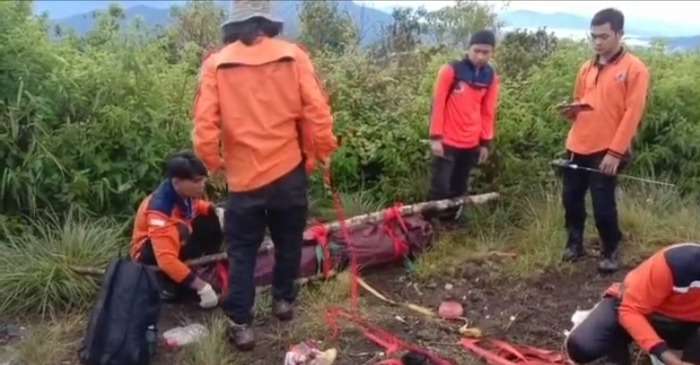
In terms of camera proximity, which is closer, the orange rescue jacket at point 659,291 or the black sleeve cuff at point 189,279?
the orange rescue jacket at point 659,291

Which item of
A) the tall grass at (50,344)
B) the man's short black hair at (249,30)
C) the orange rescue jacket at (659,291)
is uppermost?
the man's short black hair at (249,30)

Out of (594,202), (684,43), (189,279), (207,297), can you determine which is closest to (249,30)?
(189,279)

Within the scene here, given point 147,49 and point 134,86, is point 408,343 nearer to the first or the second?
point 134,86

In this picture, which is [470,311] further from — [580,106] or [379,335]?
[580,106]

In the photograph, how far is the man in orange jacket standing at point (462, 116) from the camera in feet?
21.9

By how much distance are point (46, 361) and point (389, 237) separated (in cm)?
232

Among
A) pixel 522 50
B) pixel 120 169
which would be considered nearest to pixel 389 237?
pixel 120 169

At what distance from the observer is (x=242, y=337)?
16.2 feet

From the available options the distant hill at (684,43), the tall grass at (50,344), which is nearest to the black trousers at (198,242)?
the tall grass at (50,344)

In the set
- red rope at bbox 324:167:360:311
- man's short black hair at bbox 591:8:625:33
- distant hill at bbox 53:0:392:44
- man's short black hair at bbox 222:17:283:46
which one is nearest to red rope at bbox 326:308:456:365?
red rope at bbox 324:167:360:311

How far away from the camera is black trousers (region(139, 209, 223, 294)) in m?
5.46

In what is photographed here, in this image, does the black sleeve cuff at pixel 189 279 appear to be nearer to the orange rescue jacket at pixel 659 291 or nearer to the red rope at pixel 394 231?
the red rope at pixel 394 231

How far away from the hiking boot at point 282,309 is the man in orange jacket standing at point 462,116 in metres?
1.94

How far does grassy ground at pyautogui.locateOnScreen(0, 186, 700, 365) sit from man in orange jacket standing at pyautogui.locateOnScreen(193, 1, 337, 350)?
0.90ft
